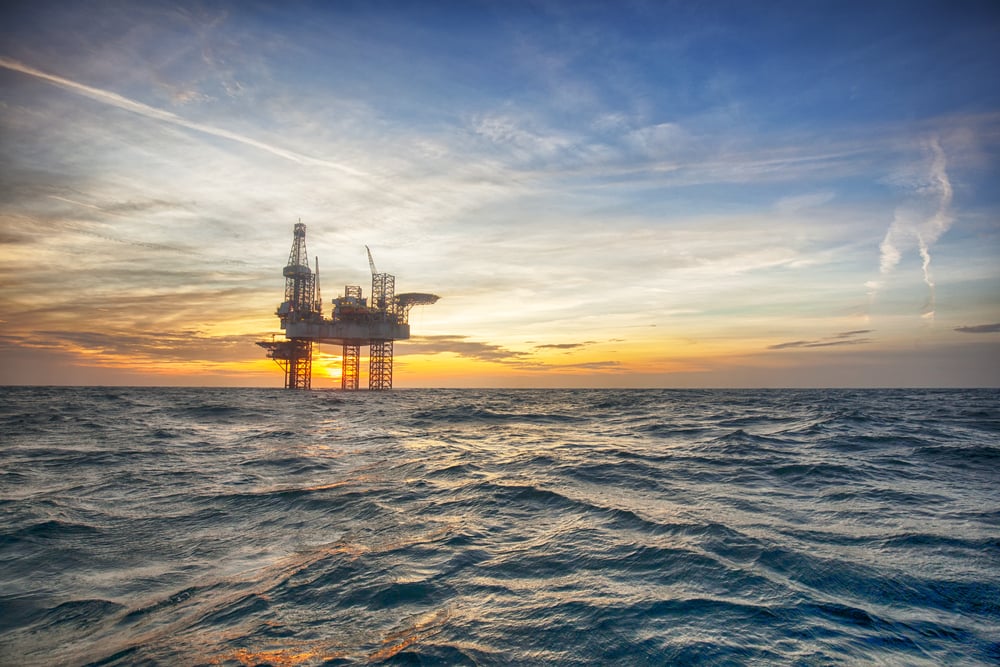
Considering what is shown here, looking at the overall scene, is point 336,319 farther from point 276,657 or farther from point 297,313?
point 276,657

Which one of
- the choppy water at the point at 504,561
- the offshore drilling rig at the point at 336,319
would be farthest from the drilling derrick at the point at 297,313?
the choppy water at the point at 504,561

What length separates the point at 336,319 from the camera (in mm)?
93688

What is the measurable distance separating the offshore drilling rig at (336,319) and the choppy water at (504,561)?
78.6 metres

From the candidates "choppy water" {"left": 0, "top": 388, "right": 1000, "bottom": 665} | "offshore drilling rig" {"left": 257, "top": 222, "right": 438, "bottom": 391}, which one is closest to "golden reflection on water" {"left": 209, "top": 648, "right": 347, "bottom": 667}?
"choppy water" {"left": 0, "top": 388, "right": 1000, "bottom": 665}

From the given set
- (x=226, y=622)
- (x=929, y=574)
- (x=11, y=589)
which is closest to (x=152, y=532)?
(x=11, y=589)

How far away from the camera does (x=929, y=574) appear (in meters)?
6.23

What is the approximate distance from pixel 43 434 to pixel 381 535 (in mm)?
22646

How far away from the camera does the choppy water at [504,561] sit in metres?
4.71

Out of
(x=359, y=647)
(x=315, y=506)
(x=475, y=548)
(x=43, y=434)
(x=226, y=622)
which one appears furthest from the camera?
(x=43, y=434)

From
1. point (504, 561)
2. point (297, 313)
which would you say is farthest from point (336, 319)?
point (504, 561)

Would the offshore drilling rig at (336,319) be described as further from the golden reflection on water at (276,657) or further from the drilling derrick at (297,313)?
the golden reflection on water at (276,657)

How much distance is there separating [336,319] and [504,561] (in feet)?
302

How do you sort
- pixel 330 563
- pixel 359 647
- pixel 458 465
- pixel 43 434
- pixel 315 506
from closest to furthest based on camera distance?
pixel 359 647 < pixel 330 563 < pixel 315 506 < pixel 458 465 < pixel 43 434

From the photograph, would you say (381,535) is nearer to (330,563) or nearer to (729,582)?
(330,563)
